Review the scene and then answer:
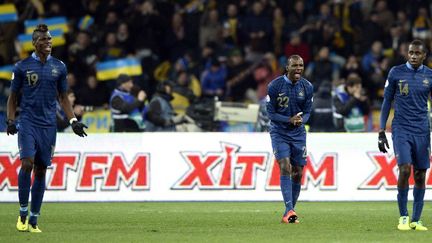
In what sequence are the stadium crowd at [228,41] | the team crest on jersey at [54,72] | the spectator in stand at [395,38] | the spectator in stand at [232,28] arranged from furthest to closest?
the spectator in stand at [232,28], the spectator in stand at [395,38], the stadium crowd at [228,41], the team crest on jersey at [54,72]

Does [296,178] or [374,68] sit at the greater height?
[296,178]

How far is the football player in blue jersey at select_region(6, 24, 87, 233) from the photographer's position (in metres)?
14.0

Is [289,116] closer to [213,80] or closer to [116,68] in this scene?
[116,68]

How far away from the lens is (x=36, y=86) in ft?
46.0

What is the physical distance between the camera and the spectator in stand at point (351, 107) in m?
22.8

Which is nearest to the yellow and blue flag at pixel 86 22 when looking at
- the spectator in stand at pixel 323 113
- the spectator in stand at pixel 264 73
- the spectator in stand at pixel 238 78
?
the spectator in stand at pixel 238 78

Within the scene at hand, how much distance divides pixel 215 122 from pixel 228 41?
3663 mm

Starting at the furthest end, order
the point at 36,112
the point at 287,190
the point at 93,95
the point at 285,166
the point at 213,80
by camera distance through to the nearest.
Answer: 1. the point at 213,80
2. the point at 93,95
3. the point at 285,166
4. the point at 287,190
5. the point at 36,112

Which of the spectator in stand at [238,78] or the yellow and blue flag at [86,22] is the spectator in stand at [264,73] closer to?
the spectator in stand at [238,78]

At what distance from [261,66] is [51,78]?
1313cm

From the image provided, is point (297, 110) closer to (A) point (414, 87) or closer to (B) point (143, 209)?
(A) point (414, 87)

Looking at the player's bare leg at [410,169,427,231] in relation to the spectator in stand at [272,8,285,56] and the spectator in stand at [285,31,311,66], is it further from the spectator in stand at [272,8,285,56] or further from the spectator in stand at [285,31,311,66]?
the spectator in stand at [272,8,285,56]

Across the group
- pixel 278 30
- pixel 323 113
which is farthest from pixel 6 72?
pixel 323 113

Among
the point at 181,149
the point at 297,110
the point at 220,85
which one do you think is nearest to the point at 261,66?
the point at 220,85
